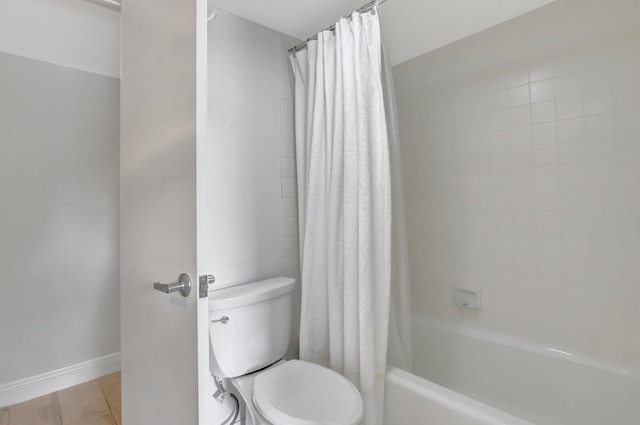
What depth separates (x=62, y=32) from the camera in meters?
1.54

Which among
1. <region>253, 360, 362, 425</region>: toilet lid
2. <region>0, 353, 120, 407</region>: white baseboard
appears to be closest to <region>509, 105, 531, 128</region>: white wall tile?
<region>253, 360, 362, 425</region>: toilet lid

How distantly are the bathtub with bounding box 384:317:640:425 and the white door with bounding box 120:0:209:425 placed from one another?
78 cm

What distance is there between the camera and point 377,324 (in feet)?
4.29

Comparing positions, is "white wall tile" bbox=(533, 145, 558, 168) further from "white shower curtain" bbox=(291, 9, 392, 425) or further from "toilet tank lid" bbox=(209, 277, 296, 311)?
"toilet tank lid" bbox=(209, 277, 296, 311)

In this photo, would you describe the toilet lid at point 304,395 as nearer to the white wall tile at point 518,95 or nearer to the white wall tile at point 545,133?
the white wall tile at point 545,133

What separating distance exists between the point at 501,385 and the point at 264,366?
1245 millimetres

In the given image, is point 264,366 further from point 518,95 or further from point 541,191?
point 518,95

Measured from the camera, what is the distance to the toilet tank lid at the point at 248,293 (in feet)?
4.12

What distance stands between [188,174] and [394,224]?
92 centimetres

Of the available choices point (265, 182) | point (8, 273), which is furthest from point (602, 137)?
point (8, 273)

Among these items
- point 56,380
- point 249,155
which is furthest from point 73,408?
point 249,155

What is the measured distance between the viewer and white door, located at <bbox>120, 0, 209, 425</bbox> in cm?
87

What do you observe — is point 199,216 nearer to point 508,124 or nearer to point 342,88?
point 342,88

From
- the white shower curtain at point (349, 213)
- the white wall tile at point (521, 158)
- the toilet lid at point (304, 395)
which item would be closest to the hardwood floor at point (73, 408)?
the toilet lid at point (304, 395)
